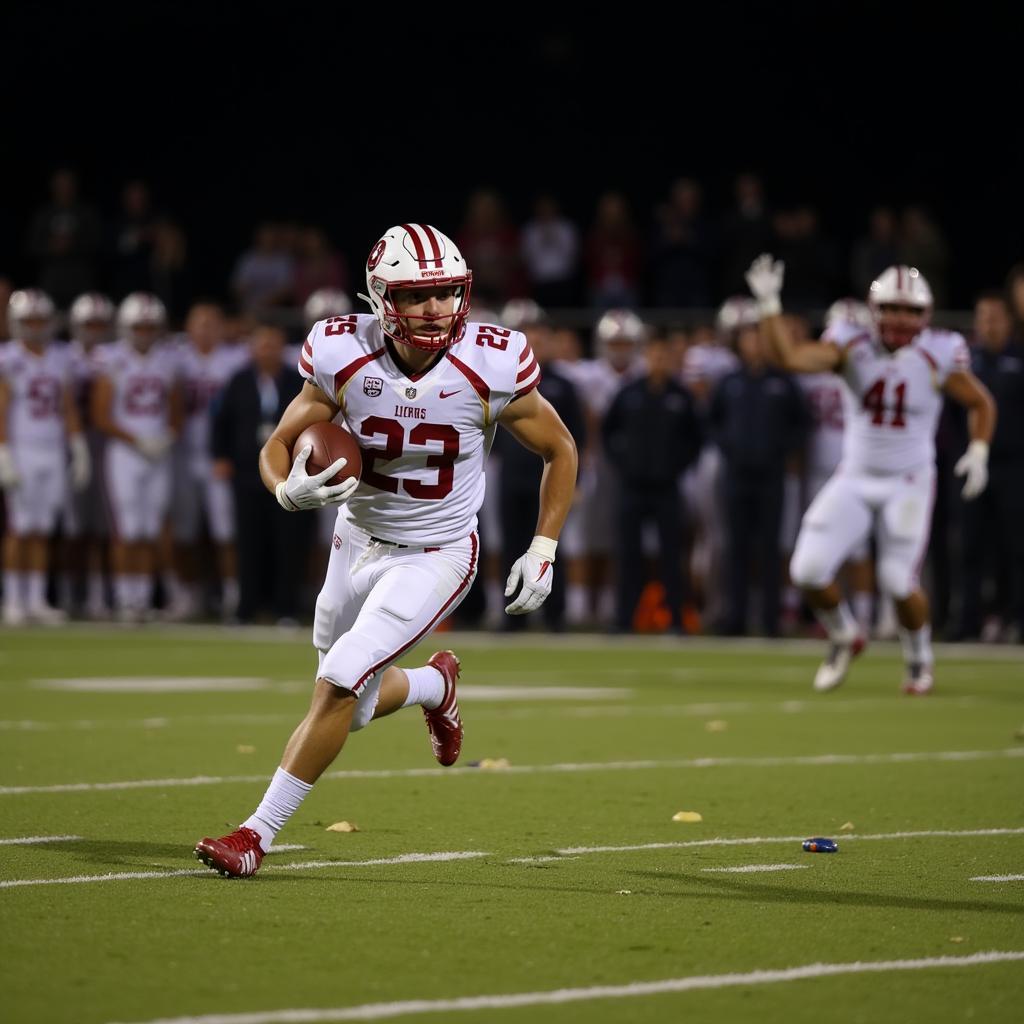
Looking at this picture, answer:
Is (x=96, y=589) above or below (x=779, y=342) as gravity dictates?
below

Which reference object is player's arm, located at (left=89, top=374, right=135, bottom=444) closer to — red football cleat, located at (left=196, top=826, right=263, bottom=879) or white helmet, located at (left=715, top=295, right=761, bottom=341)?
white helmet, located at (left=715, top=295, right=761, bottom=341)

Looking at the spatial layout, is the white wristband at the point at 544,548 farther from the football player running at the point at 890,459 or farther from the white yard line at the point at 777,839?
the football player running at the point at 890,459

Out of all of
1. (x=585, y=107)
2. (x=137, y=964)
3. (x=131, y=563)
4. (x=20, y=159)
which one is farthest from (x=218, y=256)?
(x=137, y=964)

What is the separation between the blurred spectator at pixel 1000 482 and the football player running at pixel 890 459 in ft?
10.3

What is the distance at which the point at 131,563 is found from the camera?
15.4m

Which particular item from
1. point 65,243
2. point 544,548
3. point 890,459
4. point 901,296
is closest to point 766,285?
point 901,296

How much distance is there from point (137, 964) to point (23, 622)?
1118cm

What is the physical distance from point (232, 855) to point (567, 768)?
262cm

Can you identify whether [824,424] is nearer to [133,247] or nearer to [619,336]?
[619,336]

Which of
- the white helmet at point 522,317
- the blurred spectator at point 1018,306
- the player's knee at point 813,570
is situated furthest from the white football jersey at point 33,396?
the player's knee at point 813,570

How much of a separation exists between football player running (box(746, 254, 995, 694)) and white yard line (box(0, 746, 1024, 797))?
6.63 feet

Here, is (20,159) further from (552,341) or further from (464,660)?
(464,660)

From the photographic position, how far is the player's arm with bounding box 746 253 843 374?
9.84 metres

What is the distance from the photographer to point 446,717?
631cm
